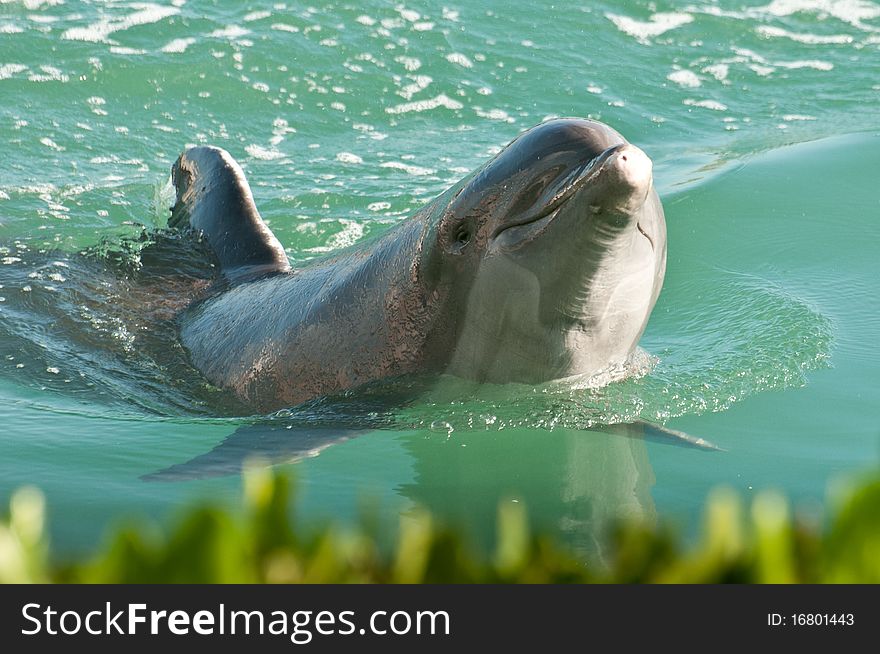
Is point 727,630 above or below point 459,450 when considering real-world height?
above

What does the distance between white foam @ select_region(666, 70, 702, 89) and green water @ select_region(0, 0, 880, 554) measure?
0.04 m

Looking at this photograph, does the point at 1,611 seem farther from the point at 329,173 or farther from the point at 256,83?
the point at 256,83

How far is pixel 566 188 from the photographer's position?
4902 mm

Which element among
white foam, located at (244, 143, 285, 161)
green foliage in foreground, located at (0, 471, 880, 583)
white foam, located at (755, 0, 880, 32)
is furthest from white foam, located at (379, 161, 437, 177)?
green foliage in foreground, located at (0, 471, 880, 583)

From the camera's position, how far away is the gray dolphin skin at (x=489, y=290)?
16.4ft

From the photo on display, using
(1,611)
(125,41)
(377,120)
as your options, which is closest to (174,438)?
(1,611)

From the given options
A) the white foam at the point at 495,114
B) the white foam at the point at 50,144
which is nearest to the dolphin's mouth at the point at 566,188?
the white foam at the point at 50,144

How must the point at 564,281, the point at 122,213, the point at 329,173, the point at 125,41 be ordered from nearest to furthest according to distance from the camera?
the point at 564,281
the point at 122,213
the point at 329,173
the point at 125,41

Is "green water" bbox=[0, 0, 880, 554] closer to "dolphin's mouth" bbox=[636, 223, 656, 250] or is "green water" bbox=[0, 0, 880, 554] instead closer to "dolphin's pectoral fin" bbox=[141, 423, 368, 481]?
"dolphin's pectoral fin" bbox=[141, 423, 368, 481]

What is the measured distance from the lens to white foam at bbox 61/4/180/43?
1434 cm

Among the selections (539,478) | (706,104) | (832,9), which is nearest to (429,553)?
(539,478)

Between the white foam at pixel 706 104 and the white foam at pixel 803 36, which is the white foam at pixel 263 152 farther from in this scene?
the white foam at pixel 803 36

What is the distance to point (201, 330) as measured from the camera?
7199 mm

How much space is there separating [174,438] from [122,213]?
523cm
